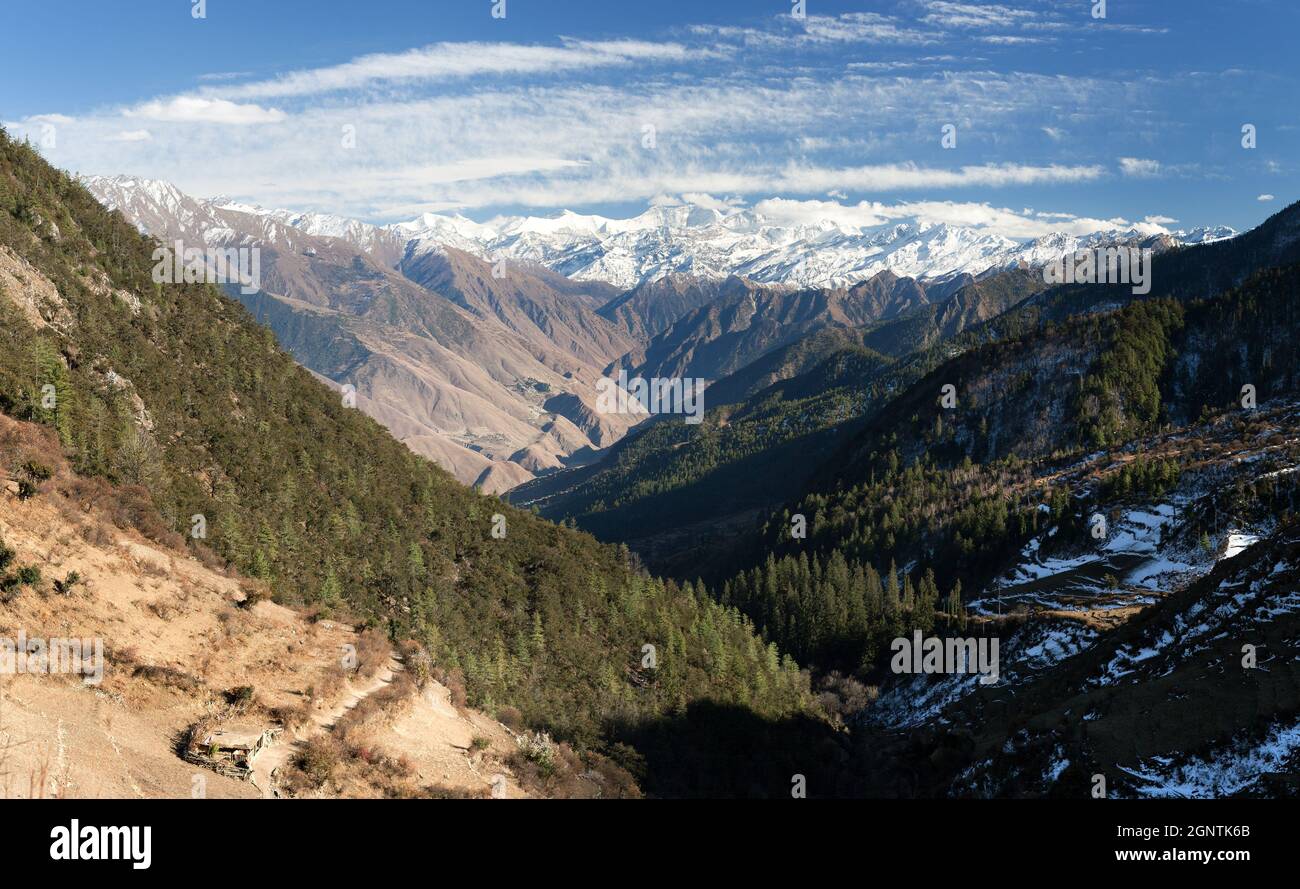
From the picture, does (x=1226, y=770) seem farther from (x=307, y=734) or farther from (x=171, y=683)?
(x=171, y=683)

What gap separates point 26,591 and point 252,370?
5293cm

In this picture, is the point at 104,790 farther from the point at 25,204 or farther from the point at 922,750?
the point at 922,750

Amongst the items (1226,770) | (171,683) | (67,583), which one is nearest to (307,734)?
(171,683)

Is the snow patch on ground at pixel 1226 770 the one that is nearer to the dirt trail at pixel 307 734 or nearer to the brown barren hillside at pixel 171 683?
the brown barren hillside at pixel 171 683

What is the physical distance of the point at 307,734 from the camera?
39.3 m

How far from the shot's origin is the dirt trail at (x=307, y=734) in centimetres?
3481

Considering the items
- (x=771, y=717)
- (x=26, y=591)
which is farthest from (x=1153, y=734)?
(x=26, y=591)

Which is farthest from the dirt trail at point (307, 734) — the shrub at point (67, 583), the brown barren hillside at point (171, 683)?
the shrub at point (67, 583)

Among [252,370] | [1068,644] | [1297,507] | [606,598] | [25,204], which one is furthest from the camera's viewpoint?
[1297,507]

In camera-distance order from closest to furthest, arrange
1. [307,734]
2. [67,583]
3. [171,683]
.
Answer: [171,683] → [67,583] → [307,734]

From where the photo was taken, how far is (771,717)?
87.3 meters

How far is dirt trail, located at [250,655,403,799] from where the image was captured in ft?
114

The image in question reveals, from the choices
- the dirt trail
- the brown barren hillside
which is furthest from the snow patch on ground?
the dirt trail

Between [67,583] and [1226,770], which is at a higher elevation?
[67,583]
